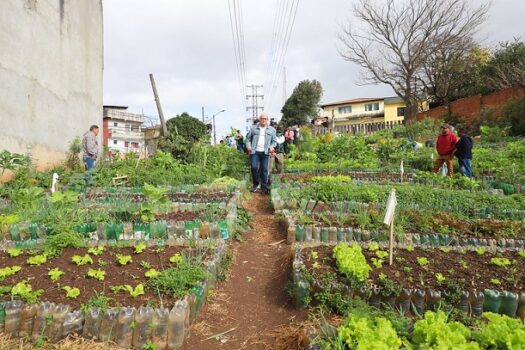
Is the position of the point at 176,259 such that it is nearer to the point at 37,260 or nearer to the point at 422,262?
the point at 37,260

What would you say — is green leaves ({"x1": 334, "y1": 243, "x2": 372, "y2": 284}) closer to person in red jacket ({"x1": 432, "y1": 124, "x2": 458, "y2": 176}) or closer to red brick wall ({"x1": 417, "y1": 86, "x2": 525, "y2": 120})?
person in red jacket ({"x1": 432, "y1": 124, "x2": 458, "y2": 176})

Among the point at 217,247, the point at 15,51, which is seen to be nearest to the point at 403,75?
the point at 15,51

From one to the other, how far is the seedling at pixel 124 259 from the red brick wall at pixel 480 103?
63.1 ft

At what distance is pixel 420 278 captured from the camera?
11.1 ft

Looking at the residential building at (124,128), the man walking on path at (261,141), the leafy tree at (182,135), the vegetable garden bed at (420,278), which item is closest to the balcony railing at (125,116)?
the residential building at (124,128)

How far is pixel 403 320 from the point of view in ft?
8.57

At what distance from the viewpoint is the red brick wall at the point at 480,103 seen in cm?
1797

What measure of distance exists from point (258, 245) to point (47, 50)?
31.0 ft

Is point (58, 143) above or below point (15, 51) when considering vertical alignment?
below

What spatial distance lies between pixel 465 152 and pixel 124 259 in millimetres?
8945

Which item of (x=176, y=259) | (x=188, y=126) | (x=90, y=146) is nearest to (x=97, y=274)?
(x=176, y=259)

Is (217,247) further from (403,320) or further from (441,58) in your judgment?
(441,58)

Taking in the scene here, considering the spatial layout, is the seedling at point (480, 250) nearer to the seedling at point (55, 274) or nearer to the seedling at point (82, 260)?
the seedling at point (82, 260)

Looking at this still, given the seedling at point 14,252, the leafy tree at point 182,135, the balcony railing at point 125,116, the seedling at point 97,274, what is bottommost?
the seedling at point 97,274
